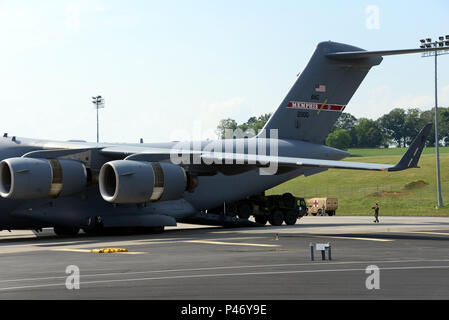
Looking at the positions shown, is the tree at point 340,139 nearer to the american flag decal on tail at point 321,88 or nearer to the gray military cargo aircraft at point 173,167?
the gray military cargo aircraft at point 173,167

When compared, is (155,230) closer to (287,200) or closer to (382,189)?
(287,200)

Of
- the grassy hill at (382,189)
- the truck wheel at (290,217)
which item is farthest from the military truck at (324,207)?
the truck wheel at (290,217)

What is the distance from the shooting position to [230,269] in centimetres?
1489

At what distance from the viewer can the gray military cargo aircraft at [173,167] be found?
957 inches

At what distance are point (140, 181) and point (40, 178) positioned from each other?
134 inches

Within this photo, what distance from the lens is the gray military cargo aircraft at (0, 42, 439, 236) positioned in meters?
24.3

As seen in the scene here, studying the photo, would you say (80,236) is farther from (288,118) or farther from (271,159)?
(288,118)

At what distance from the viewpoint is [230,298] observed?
35.2 feet

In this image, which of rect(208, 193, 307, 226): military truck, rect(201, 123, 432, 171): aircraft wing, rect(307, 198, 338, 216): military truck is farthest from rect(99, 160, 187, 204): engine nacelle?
rect(307, 198, 338, 216): military truck

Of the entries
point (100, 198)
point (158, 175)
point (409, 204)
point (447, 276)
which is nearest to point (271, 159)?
point (158, 175)

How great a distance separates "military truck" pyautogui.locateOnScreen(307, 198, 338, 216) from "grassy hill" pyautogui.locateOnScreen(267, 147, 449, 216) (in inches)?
68.3

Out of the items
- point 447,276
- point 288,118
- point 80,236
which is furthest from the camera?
point 288,118

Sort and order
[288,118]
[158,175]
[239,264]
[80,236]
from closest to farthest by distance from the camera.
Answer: [239,264], [158,175], [80,236], [288,118]

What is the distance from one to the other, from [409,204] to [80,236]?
118 feet
